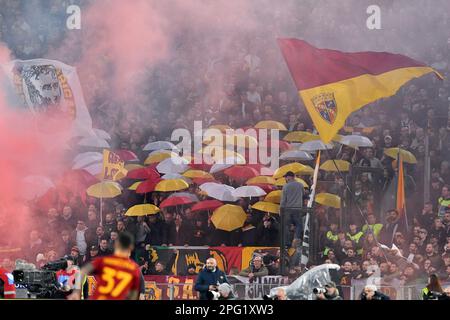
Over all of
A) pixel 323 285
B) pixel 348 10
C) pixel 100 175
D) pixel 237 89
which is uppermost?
pixel 348 10

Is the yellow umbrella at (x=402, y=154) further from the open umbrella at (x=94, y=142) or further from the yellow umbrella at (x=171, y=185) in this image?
the open umbrella at (x=94, y=142)

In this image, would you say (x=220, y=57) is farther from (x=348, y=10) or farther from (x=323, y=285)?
(x=323, y=285)

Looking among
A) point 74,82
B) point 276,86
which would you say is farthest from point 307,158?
point 74,82

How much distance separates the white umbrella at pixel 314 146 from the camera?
15.0 m

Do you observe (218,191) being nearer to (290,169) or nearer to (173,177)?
(173,177)

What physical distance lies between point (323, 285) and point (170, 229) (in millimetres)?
2802

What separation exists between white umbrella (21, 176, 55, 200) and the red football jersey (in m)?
5.89

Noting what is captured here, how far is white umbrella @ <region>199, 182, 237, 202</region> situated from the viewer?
1463cm

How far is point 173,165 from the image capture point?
49.2 feet

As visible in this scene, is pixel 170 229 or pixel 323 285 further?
pixel 170 229

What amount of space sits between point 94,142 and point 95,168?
450mm

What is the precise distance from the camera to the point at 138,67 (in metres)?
16.1

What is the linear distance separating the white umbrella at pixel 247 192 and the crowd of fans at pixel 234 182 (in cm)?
22

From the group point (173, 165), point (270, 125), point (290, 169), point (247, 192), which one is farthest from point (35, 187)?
point (290, 169)
